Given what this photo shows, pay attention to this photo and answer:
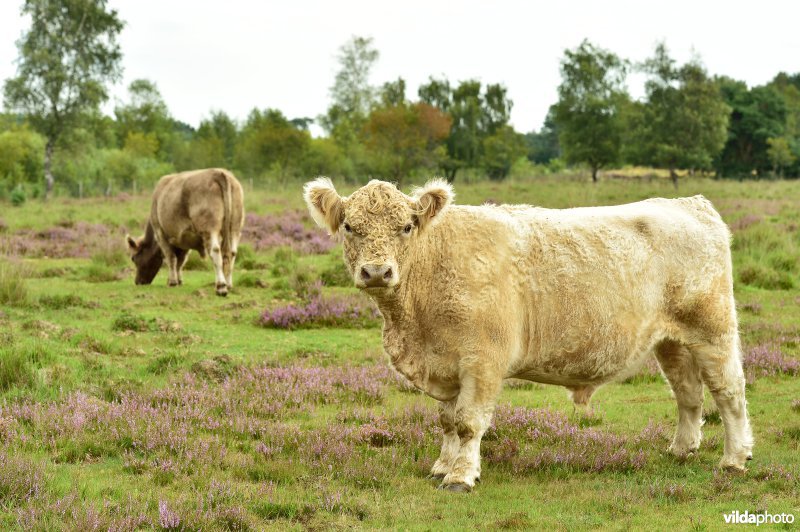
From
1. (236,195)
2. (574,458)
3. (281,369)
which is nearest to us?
(574,458)

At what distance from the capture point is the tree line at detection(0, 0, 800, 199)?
50.9 metres

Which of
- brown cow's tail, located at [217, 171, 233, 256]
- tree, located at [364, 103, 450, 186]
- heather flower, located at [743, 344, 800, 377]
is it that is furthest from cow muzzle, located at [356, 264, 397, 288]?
tree, located at [364, 103, 450, 186]

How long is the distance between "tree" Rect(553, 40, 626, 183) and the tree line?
112 millimetres

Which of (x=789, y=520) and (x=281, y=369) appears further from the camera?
(x=281, y=369)

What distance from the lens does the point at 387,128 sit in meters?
61.7

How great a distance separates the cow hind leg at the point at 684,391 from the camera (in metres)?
7.48

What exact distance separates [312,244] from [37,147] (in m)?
50.7

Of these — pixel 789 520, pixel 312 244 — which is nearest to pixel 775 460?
pixel 789 520

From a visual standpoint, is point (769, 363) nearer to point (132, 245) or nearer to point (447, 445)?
point (447, 445)

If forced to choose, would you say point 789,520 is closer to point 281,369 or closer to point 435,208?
point 435,208

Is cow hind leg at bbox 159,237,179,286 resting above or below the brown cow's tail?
below

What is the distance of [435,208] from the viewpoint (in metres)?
6.56

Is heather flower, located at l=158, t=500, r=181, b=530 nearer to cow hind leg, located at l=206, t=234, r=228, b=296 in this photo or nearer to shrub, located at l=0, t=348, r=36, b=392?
shrub, located at l=0, t=348, r=36, b=392

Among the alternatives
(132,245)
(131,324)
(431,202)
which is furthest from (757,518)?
(132,245)
